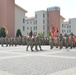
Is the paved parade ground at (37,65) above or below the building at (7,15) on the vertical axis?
below

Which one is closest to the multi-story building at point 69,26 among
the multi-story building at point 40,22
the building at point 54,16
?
the building at point 54,16

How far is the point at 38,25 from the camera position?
281 feet

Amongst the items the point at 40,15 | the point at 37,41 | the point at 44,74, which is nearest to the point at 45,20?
the point at 40,15

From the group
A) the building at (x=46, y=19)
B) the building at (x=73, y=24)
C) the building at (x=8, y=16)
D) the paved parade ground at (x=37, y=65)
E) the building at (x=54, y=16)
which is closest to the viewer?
the paved parade ground at (x=37, y=65)

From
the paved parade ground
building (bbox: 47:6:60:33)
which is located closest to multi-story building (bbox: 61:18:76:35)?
building (bbox: 47:6:60:33)

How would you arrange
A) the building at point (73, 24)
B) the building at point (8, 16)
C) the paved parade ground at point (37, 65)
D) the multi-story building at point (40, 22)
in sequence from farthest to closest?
1. the building at point (73, 24)
2. the multi-story building at point (40, 22)
3. the building at point (8, 16)
4. the paved parade ground at point (37, 65)

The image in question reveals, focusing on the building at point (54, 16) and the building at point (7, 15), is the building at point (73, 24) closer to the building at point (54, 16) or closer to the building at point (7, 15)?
the building at point (54, 16)

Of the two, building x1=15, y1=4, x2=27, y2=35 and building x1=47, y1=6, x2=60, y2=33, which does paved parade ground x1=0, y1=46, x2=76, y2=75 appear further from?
building x1=47, y1=6, x2=60, y2=33

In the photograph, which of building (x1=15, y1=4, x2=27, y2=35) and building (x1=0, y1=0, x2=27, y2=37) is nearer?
building (x1=0, y1=0, x2=27, y2=37)

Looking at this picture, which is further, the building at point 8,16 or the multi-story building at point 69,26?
the multi-story building at point 69,26

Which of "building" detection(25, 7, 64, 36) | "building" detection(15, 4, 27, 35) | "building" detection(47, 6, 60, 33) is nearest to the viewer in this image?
"building" detection(15, 4, 27, 35)

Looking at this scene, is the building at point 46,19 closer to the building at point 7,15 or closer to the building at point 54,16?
the building at point 54,16

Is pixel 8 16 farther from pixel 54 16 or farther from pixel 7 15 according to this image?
pixel 54 16

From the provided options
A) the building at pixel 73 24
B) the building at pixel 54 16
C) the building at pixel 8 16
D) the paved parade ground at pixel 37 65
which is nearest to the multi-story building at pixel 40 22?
A: the building at pixel 54 16
